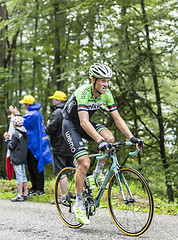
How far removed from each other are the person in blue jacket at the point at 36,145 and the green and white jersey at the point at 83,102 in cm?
289

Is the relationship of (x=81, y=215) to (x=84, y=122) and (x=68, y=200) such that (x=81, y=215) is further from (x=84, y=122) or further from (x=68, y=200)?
(x=84, y=122)

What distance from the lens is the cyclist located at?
159 inches

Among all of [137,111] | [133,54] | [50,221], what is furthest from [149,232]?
[137,111]

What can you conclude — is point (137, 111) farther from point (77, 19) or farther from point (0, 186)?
point (0, 186)

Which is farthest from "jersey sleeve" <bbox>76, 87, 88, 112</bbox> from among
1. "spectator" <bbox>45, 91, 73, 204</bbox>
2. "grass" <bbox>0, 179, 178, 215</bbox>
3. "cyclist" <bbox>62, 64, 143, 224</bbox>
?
"grass" <bbox>0, 179, 178, 215</bbox>

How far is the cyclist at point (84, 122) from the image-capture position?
4051 mm

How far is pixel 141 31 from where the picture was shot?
33.8 feet

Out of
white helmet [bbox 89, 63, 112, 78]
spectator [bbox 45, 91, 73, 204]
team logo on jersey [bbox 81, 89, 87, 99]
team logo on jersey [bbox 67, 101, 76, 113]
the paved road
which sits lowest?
the paved road

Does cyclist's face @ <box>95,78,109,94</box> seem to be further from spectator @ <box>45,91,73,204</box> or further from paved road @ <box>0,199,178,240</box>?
spectator @ <box>45,91,73,204</box>

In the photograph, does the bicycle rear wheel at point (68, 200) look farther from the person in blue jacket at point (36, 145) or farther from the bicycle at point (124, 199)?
the person in blue jacket at point (36, 145)

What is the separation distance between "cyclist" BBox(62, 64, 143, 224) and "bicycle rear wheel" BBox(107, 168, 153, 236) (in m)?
0.38

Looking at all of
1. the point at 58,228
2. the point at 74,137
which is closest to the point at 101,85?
the point at 74,137

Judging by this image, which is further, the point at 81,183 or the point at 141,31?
the point at 141,31

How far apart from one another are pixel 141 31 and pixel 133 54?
34.0 inches
